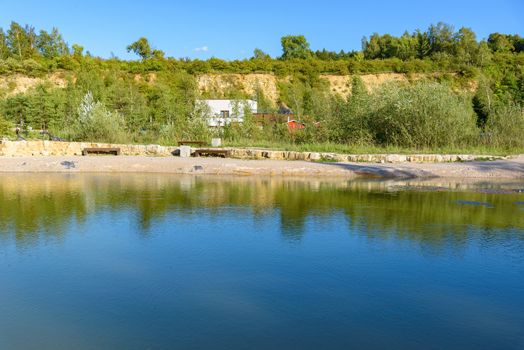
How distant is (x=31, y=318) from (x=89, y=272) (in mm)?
1323

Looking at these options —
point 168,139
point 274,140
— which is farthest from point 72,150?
point 274,140

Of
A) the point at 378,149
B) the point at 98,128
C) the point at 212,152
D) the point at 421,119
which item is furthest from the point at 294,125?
the point at 98,128

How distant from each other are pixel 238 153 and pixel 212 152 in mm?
1030

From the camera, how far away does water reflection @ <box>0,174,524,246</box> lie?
26.8ft

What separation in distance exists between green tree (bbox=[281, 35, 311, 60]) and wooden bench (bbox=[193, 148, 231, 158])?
2657 inches

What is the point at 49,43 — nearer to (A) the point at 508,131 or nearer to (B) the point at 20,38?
(B) the point at 20,38

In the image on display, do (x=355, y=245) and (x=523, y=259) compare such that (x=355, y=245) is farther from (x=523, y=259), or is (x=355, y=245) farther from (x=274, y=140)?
(x=274, y=140)

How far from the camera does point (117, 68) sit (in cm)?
5950

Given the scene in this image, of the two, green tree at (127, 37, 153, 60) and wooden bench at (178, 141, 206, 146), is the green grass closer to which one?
wooden bench at (178, 141, 206, 146)

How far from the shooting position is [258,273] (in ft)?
18.9

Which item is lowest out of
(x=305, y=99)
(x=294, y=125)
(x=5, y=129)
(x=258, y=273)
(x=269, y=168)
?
(x=258, y=273)

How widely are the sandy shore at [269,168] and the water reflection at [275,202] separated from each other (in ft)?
4.61

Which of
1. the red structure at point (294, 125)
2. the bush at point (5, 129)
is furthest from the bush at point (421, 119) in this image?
the bush at point (5, 129)

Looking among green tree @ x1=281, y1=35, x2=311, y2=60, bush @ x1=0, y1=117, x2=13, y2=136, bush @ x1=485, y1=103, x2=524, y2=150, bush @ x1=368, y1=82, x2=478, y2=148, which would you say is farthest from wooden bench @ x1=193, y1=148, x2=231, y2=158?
green tree @ x1=281, y1=35, x2=311, y2=60
